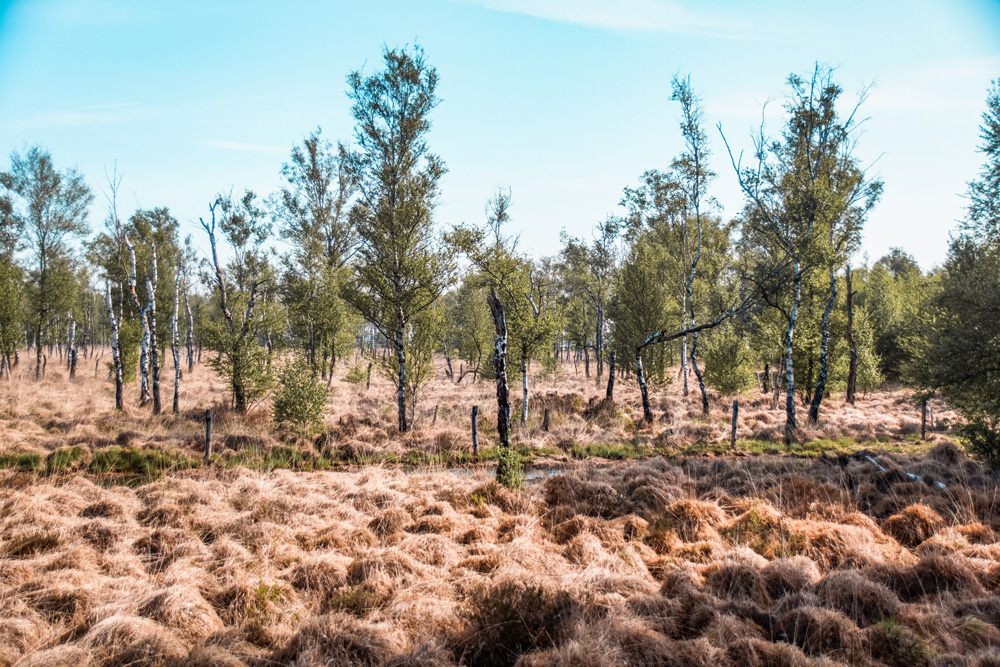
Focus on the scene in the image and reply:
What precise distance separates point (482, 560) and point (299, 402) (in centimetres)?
1034

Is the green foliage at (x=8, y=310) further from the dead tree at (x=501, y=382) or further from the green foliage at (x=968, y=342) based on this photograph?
the green foliage at (x=968, y=342)

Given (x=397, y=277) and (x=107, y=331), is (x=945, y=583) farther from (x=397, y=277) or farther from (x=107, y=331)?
(x=107, y=331)

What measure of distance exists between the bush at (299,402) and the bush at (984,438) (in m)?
17.1

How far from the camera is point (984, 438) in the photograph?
10617 mm

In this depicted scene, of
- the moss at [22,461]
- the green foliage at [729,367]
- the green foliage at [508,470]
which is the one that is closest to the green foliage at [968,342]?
the green foliage at [508,470]

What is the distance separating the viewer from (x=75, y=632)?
197 inches

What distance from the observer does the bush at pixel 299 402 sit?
15102 millimetres

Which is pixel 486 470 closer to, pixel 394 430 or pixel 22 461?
pixel 394 430

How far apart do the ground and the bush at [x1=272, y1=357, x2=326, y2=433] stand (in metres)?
1.58

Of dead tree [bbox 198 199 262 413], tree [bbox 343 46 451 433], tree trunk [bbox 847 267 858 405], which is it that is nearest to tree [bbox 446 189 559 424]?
tree [bbox 343 46 451 433]

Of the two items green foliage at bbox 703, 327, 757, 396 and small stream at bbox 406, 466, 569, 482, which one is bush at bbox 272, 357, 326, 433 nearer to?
small stream at bbox 406, 466, 569, 482

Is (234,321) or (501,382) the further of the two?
(234,321)

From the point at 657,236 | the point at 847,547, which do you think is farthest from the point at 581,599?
the point at 657,236

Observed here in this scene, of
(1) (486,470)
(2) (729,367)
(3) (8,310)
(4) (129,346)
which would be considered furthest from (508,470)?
(3) (8,310)
